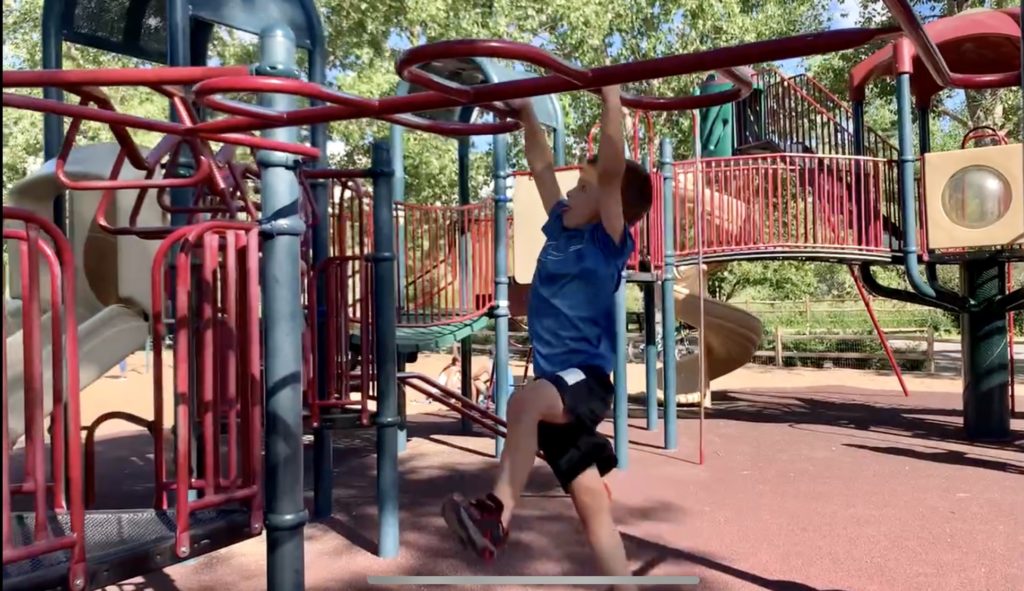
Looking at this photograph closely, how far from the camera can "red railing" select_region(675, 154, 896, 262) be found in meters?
8.55

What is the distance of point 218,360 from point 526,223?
501 centimetres

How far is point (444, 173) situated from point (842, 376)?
832cm

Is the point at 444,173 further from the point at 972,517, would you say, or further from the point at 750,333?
the point at 972,517

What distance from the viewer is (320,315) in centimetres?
514

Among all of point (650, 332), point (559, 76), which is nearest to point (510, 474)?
point (559, 76)

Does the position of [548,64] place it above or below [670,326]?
above

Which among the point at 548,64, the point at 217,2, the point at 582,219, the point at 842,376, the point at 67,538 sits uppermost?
the point at 217,2

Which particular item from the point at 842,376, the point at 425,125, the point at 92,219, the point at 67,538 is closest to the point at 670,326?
the point at 92,219

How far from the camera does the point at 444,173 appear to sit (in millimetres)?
17438

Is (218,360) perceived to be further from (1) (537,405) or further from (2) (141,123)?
(1) (537,405)

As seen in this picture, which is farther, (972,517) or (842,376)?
(842,376)

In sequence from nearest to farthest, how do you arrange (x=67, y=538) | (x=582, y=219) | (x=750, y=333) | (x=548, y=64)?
(x=548, y=64) < (x=67, y=538) < (x=582, y=219) < (x=750, y=333)

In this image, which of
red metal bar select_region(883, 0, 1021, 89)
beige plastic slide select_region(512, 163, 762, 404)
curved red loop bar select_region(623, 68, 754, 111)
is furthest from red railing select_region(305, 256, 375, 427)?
red metal bar select_region(883, 0, 1021, 89)

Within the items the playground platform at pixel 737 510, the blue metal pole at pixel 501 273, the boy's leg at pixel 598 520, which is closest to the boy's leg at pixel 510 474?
the boy's leg at pixel 598 520
